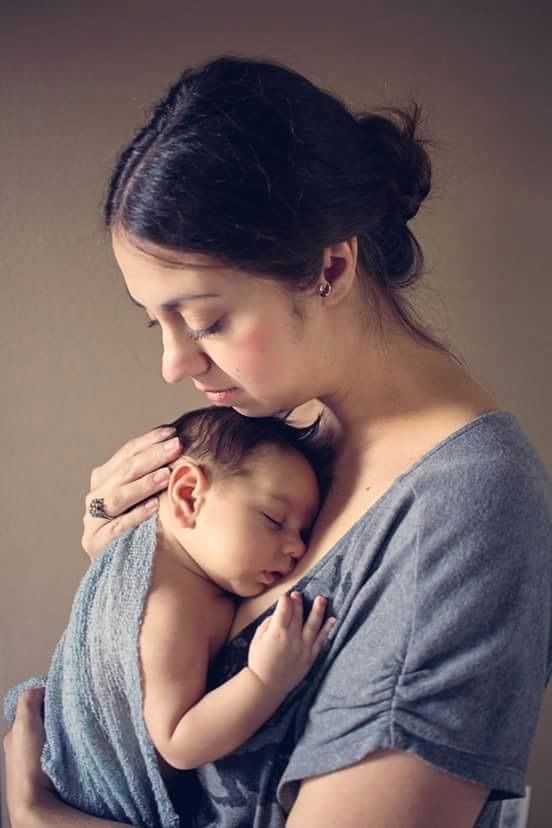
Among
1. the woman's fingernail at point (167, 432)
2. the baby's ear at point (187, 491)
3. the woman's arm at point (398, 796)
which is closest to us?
A: the woman's arm at point (398, 796)

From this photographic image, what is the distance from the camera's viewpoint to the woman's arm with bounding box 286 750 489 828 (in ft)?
2.35

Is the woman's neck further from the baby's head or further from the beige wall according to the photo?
the beige wall

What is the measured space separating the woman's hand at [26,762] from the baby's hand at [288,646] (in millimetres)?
426

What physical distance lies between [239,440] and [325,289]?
0.26 m

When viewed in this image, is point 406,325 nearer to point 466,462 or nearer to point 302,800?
point 466,462

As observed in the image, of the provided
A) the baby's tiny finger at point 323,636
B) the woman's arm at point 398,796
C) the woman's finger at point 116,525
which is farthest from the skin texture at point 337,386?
the woman's finger at point 116,525

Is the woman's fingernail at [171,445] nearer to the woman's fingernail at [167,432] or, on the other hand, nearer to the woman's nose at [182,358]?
the woman's fingernail at [167,432]

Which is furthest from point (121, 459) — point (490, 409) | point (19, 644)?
point (19, 644)

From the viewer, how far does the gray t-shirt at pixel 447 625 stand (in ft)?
2.37

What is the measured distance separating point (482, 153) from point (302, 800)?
1215mm

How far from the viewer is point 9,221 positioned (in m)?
1.57

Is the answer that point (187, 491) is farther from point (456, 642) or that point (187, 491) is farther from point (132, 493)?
point (456, 642)

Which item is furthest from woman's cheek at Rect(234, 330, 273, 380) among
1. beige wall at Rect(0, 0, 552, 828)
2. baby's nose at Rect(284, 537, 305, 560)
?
beige wall at Rect(0, 0, 552, 828)

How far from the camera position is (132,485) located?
1139mm
